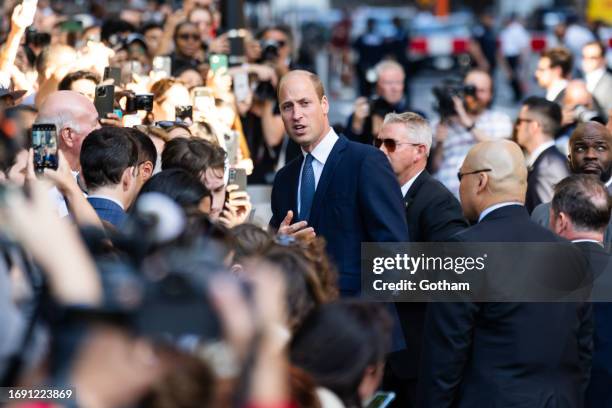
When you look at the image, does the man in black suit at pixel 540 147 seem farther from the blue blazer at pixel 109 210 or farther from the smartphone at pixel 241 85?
the blue blazer at pixel 109 210

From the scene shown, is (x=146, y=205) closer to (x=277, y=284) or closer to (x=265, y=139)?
(x=277, y=284)

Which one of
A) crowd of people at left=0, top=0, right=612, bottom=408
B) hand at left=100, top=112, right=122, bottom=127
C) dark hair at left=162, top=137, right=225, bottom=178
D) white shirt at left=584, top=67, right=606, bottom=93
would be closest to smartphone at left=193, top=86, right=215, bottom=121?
crowd of people at left=0, top=0, right=612, bottom=408

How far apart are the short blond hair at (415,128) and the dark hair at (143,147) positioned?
168 cm

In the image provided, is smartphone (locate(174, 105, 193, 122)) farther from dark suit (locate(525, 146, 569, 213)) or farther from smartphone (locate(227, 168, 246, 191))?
dark suit (locate(525, 146, 569, 213))

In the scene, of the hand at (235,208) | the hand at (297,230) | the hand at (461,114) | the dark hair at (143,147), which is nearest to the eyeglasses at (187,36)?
the hand at (461,114)

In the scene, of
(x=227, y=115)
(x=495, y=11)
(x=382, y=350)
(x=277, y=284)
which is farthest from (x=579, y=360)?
(x=495, y=11)

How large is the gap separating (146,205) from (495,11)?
153 ft

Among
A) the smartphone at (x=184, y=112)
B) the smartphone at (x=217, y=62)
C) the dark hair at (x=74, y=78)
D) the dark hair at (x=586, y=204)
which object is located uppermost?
the smartphone at (x=217, y=62)

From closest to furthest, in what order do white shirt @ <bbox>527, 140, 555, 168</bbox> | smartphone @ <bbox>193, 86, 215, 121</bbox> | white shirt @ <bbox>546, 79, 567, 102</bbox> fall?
smartphone @ <bbox>193, 86, 215, 121</bbox>
white shirt @ <bbox>527, 140, 555, 168</bbox>
white shirt @ <bbox>546, 79, 567, 102</bbox>

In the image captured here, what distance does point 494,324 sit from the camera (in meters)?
4.93

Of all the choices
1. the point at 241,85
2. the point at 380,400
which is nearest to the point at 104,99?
the point at 380,400

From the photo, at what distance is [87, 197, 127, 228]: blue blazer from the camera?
4887mm

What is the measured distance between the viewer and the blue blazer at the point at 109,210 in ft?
16.0

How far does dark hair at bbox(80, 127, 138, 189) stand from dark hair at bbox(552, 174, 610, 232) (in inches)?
77.5
